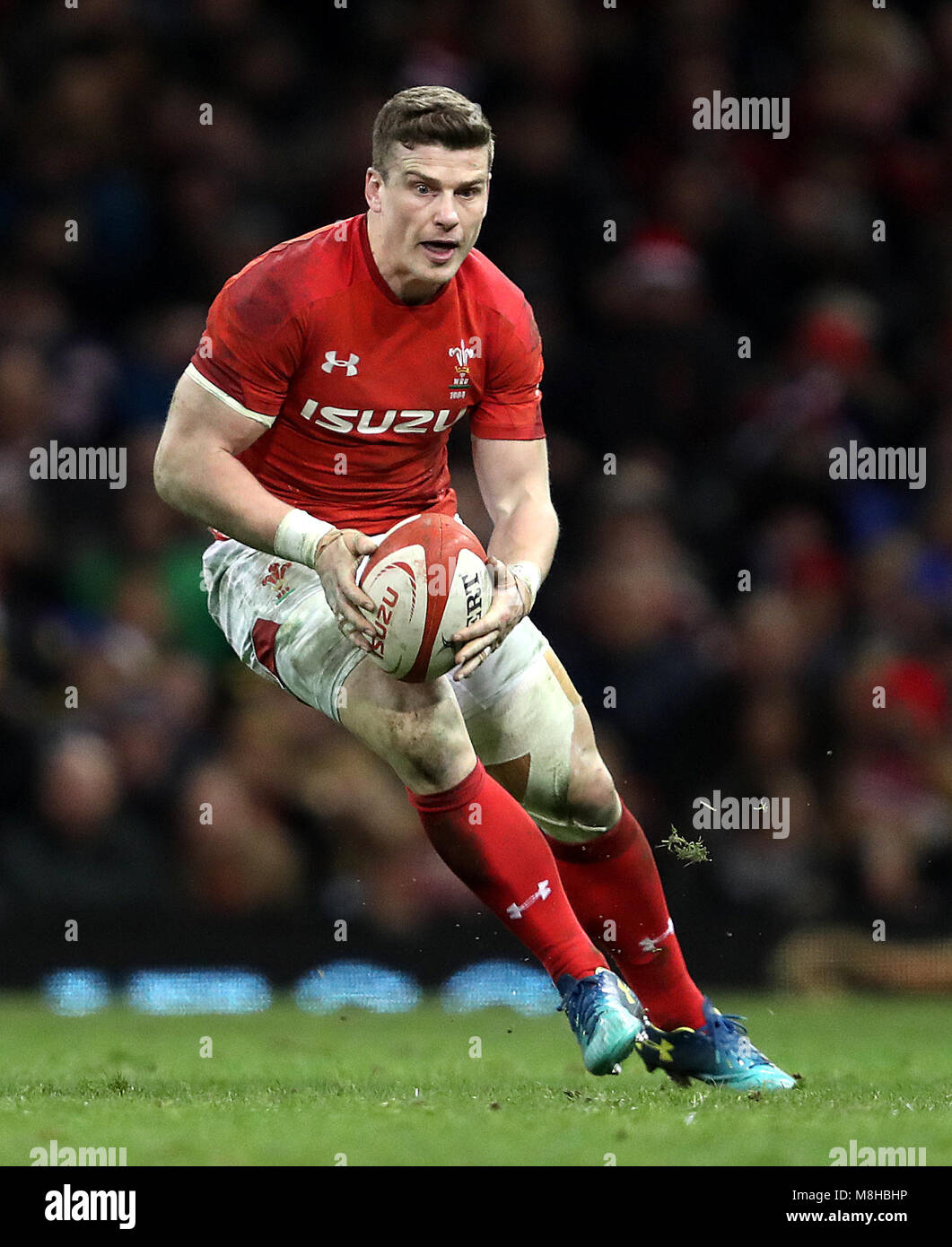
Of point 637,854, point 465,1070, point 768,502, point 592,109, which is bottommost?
point 465,1070

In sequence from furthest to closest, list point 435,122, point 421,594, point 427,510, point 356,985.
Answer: point 356,985 < point 427,510 < point 435,122 < point 421,594

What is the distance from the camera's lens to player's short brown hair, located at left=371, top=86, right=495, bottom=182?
14.4 ft

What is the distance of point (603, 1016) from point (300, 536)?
4.10ft

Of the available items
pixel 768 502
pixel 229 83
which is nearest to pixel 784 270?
pixel 768 502

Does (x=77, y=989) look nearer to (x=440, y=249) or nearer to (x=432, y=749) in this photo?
(x=432, y=749)

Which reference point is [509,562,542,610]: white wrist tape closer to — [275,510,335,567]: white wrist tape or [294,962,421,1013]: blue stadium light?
[275,510,335,567]: white wrist tape

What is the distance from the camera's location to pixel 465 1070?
509cm

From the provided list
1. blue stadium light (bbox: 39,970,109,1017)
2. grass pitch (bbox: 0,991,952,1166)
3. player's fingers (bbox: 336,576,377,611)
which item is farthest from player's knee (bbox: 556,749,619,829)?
blue stadium light (bbox: 39,970,109,1017)

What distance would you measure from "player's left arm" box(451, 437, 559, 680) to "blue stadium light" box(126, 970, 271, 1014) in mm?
2776

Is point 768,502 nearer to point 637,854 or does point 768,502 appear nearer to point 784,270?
point 784,270

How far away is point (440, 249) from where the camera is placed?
4.46m

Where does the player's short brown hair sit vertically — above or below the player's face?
above

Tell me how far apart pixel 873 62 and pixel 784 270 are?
3.57 feet

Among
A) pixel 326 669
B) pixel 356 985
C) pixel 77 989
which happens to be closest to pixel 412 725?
pixel 326 669
